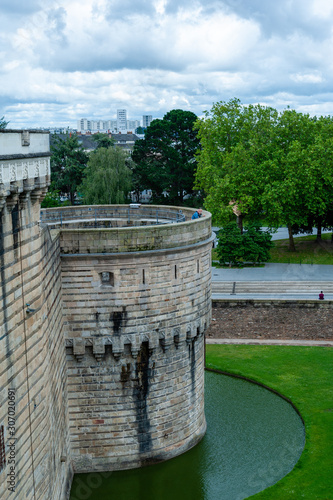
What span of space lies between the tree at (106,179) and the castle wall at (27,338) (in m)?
55.8

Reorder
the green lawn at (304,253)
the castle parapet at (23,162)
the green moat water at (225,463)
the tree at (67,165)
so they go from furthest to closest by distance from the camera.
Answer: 1. the tree at (67,165)
2. the green lawn at (304,253)
3. the green moat water at (225,463)
4. the castle parapet at (23,162)

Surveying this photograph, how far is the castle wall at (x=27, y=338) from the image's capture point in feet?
53.0

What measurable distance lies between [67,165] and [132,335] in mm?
63731

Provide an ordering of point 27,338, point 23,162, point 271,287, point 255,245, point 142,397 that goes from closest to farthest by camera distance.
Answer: point 23,162 < point 27,338 < point 142,397 < point 271,287 < point 255,245

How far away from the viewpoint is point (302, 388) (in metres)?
35.5

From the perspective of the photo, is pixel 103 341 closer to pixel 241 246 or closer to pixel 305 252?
pixel 241 246

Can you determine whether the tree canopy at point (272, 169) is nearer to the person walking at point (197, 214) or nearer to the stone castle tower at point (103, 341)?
the person walking at point (197, 214)

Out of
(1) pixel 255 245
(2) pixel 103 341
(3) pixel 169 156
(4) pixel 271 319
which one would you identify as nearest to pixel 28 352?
(2) pixel 103 341

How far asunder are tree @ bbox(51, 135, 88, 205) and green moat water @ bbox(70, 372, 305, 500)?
57.3 metres

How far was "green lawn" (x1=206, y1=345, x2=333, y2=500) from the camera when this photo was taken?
25.8 meters

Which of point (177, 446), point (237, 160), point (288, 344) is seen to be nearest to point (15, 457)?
point (177, 446)

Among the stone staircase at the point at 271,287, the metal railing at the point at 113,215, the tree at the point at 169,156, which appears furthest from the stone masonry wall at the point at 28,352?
the tree at the point at 169,156

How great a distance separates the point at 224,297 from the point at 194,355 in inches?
733

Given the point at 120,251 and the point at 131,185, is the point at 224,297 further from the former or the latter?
the point at 131,185
